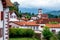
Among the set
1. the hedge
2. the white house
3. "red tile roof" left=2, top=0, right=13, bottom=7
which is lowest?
the hedge

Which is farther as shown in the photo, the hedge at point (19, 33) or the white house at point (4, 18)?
the hedge at point (19, 33)

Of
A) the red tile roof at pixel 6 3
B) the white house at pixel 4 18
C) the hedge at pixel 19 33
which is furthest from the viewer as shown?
the hedge at pixel 19 33

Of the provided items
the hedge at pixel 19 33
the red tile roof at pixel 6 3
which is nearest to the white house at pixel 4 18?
the red tile roof at pixel 6 3

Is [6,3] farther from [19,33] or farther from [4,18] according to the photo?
[19,33]

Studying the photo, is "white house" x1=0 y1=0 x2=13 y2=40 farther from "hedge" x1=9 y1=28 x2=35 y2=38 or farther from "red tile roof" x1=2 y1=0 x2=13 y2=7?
"hedge" x1=9 y1=28 x2=35 y2=38

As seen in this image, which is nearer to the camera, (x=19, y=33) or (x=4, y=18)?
(x=4, y=18)

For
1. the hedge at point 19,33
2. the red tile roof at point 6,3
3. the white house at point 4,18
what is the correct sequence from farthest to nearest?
the hedge at point 19,33 → the red tile roof at point 6,3 → the white house at point 4,18

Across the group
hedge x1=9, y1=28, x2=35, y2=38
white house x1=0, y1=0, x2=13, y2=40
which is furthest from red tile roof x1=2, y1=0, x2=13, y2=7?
hedge x1=9, y1=28, x2=35, y2=38

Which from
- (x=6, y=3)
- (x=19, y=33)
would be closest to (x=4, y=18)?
(x=6, y=3)

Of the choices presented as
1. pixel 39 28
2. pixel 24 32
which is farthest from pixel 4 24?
pixel 39 28

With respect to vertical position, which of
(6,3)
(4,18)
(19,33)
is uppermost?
(6,3)

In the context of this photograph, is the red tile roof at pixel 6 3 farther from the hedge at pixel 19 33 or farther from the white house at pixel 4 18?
the hedge at pixel 19 33

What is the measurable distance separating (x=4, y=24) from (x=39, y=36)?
29.8 m

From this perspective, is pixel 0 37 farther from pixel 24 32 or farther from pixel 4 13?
pixel 24 32
